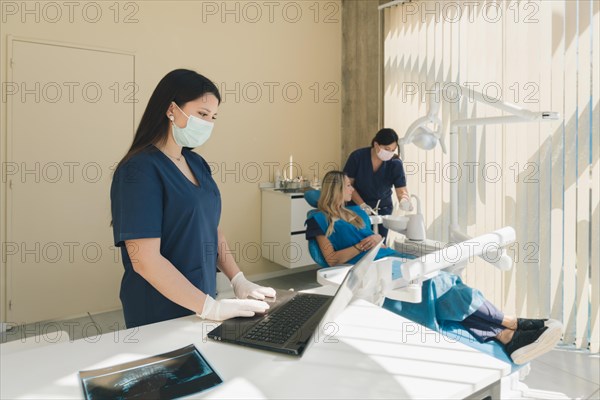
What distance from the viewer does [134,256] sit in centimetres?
117

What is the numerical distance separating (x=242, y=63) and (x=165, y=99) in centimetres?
276

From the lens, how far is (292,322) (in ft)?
3.69

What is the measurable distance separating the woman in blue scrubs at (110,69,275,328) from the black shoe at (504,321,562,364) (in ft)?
3.70

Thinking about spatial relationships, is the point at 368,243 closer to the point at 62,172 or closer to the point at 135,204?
the point at 135,204

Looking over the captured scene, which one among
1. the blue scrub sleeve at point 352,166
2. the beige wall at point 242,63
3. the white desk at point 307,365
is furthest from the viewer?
the blue scrub sleeve at point 352,166

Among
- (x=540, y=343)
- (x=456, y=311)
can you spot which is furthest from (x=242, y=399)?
(x=540, y=343)

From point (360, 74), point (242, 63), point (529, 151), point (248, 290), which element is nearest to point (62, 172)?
point (242, 63)

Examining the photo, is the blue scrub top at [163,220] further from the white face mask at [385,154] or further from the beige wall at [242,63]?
the beige wall at [242,63]

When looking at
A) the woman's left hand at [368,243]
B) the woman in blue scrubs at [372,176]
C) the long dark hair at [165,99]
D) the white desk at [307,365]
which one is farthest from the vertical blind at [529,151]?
the white desk at [307,365]

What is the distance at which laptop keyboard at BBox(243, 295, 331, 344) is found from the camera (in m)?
1.05

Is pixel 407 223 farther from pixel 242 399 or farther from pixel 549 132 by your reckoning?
pixel 242 399

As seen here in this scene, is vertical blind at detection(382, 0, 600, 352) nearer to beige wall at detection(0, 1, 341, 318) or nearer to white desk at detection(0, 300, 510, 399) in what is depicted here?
beige wall at detection(0, 1, 341, 318)

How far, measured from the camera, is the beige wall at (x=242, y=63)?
10.3 feet

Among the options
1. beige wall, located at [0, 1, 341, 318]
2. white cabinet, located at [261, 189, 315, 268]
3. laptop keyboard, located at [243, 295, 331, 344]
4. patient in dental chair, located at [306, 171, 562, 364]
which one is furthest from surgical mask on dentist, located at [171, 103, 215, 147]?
white cabinet, located at [261, 189, 315, 268]
